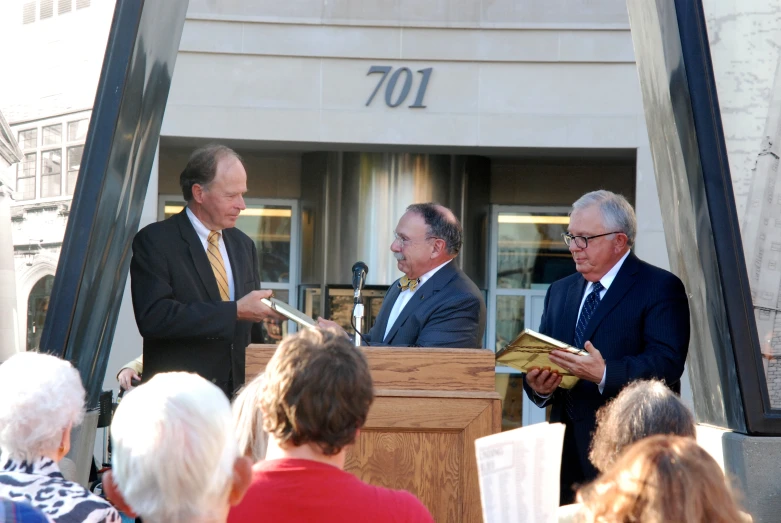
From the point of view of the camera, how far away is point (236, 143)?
410 inches

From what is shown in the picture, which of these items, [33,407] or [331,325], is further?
[331,325]

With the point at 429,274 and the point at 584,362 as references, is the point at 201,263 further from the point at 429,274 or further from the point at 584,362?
the point at 584,362

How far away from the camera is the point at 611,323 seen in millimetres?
4160

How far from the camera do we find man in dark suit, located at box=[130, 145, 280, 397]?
172 inches

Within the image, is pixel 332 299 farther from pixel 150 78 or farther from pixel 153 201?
pixel 150 78

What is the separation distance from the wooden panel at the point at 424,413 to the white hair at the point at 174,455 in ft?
5.32

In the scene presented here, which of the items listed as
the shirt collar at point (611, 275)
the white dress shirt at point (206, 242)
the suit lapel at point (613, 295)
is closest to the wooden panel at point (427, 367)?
the suit lapel at point (613, 295)

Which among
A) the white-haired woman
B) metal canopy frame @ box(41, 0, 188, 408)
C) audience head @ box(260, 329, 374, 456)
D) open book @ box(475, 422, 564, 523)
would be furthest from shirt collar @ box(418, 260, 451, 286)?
audience head @ box(260, 329, 374, 456)

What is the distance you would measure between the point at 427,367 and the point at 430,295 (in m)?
1.03

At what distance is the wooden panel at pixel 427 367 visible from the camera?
141 inches

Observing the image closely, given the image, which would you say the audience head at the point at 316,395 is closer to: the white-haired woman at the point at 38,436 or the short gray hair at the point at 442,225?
the white-haired woman at the point at 38,436

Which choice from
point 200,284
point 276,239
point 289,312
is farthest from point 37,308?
point 276,239

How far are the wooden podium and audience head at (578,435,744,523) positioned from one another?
1.49m

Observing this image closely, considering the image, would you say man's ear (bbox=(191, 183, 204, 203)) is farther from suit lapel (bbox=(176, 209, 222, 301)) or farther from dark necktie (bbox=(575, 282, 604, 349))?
dark necktie (bbox=(575, 282, 604, 349))
